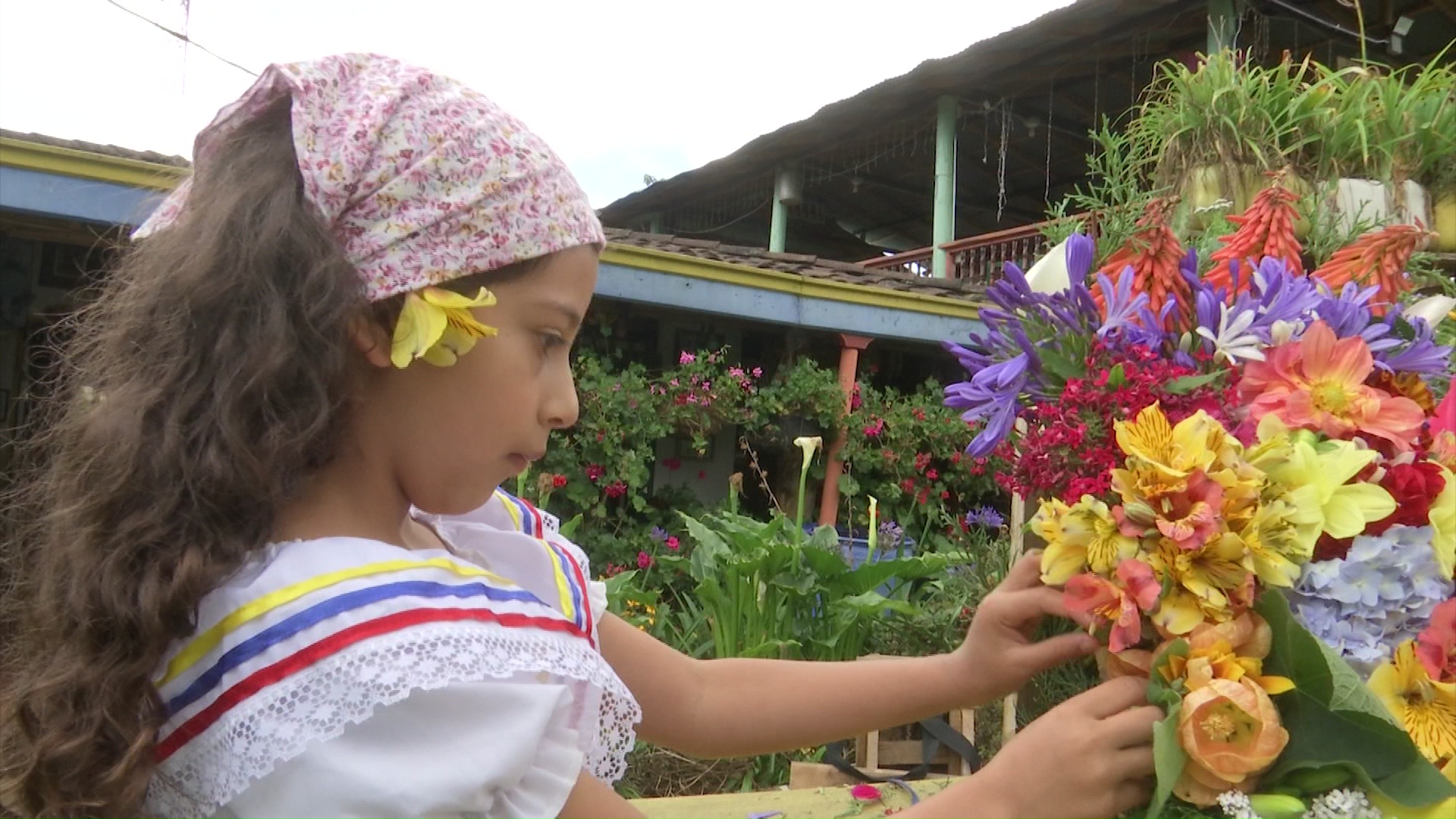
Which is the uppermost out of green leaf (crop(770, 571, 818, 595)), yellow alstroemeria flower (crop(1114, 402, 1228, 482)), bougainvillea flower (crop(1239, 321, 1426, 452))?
bougainvillea flower (crop(1239, 321, 1426, 452))

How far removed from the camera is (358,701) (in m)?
0.77

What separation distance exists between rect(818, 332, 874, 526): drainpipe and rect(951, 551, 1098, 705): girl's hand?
187 inches

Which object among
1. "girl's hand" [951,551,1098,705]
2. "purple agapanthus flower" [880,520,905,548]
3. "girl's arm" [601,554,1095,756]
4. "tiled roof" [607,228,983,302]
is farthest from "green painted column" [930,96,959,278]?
"girl's hand" [951,551,1098,705]

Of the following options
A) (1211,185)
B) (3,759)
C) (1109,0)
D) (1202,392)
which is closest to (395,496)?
(3,759)

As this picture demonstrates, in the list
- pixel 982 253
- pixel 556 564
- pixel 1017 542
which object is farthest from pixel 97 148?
pixel 982 253

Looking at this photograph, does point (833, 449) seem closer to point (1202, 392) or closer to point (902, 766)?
point (902, 766)

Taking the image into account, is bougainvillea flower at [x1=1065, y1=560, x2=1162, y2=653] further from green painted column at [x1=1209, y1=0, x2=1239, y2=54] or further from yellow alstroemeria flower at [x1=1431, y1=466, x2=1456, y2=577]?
green painted column at [x1=1209, y1=0, x2=1239, y2=54]

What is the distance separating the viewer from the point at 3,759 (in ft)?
2.92

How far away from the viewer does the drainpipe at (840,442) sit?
19.9 ft

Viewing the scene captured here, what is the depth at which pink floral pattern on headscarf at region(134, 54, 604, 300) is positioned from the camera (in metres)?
0.85

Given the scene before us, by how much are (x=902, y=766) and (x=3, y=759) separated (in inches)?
91.6

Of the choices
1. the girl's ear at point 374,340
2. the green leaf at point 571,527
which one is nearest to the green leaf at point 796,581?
the green leaf at point 571,527

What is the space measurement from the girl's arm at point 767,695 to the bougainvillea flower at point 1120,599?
0.31 metres

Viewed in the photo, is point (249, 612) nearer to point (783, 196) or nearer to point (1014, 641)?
point (1014, 641)
